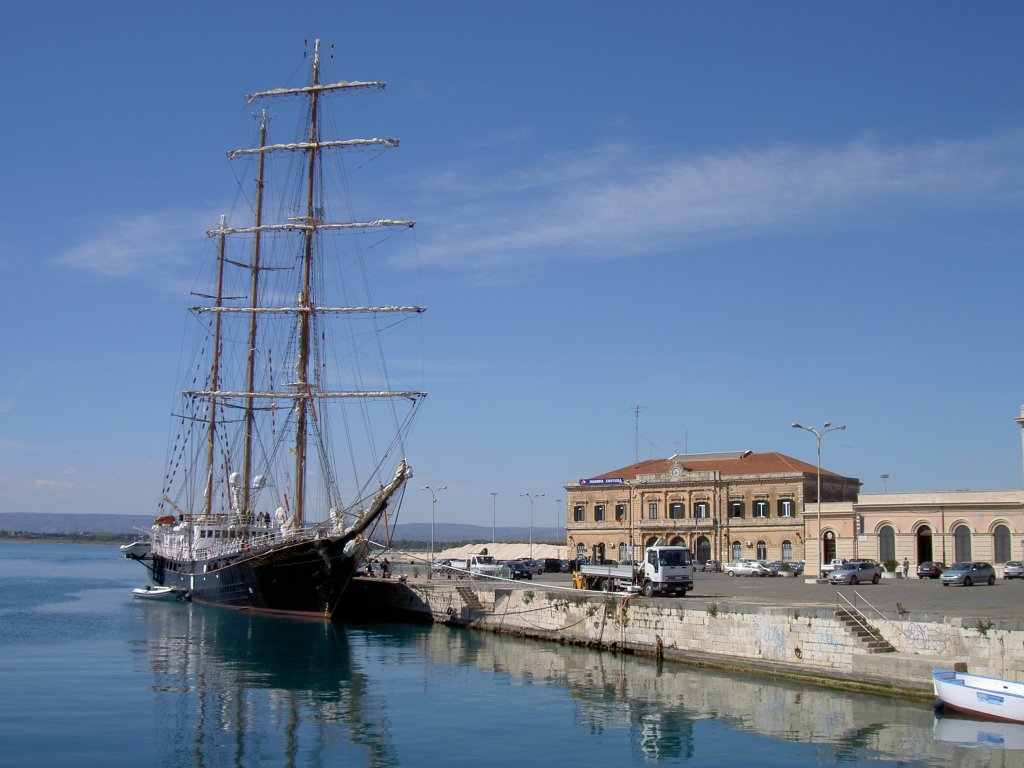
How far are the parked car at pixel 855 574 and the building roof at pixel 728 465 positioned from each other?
3315 cm

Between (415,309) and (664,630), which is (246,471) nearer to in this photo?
(415,309)

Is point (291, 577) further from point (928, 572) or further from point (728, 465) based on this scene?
point (728, 465)

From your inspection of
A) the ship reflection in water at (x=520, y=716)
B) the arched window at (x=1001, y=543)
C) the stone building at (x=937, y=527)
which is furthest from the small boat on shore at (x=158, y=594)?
the arched window at (x=1001, y=543)

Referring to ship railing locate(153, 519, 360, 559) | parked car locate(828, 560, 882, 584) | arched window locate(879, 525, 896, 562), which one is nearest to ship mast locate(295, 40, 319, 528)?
ship railing locate(153, 519, 360, 559)

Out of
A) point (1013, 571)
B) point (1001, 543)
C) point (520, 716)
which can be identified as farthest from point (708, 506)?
point (520, 716)

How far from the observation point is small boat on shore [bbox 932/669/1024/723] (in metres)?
23.4

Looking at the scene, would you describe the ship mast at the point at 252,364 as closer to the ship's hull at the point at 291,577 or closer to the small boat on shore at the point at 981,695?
the ship's hull at the point at 291,577

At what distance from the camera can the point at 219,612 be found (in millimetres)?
57094

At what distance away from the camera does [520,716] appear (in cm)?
2575

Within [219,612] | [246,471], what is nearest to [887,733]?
[219,612]

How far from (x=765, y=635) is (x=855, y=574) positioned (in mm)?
24159

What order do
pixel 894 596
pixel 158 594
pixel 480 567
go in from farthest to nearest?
pixel 158 594
pixel 480 567
pixel 894 596

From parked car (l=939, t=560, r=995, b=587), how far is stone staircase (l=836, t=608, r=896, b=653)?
2399 centimetres

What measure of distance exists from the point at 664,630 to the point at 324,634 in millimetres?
16785
